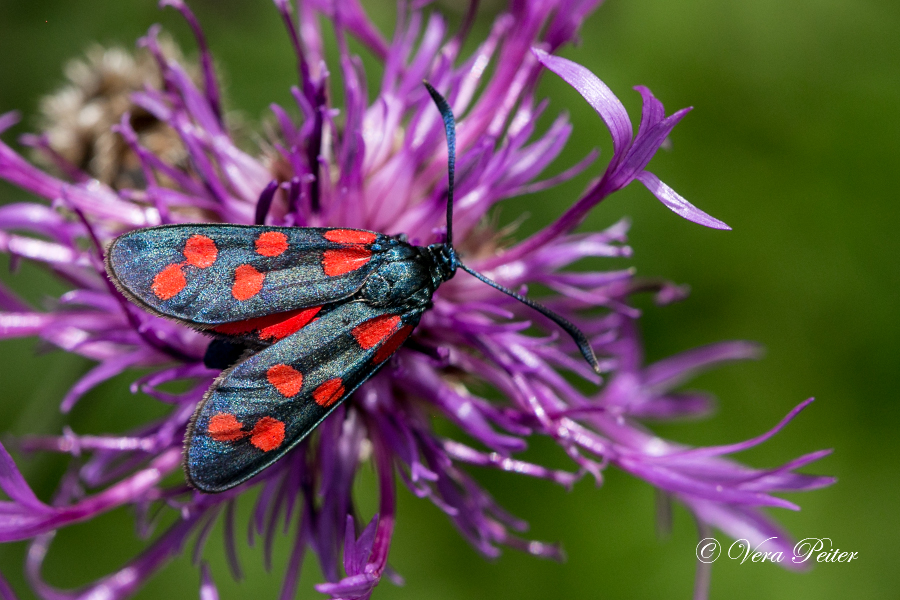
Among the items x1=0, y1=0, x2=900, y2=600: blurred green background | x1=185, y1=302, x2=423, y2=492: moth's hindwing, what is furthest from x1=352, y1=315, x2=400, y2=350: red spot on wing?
x1=0, y1=0, x2=900, y2=600: blurred green background

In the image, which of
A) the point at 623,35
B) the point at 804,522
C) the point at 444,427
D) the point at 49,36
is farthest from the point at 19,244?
the point at 804,522

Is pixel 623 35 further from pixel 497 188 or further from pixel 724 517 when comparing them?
pixel 724 517

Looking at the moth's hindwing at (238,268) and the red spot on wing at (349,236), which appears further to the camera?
the red spot on wing at (349,236)

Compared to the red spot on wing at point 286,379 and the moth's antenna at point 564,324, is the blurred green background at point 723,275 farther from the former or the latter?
the red spot on wing at point 286,379

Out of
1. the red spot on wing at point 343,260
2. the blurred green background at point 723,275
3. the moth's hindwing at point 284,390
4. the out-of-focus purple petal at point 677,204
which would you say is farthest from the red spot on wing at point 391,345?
the blurred green background at point 723,275

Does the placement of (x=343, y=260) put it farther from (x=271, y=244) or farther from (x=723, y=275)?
(x=723, y=275)
